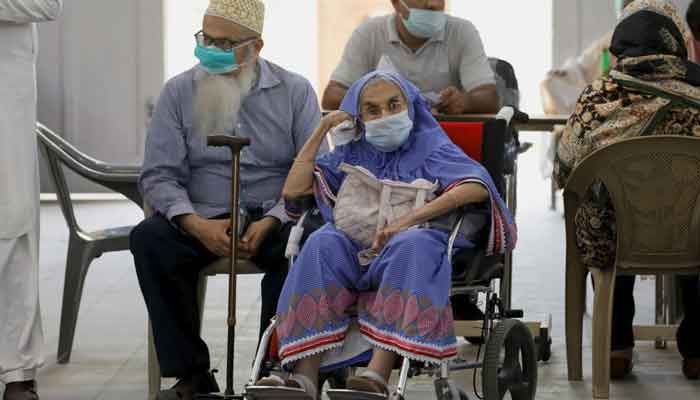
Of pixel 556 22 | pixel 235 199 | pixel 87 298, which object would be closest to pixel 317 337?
pixel 235 199

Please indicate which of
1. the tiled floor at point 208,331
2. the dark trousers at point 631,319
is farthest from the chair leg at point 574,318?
the dark trousers at point 631,319

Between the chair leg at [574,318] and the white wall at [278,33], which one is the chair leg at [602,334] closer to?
the chair leg at [574,318]

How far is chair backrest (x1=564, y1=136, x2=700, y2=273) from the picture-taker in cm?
404

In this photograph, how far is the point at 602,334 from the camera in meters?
4.09

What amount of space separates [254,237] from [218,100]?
18.5 inches

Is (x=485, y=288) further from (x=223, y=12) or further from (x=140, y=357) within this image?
(x=140, y=357)

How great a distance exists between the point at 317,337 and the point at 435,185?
55 centimetres

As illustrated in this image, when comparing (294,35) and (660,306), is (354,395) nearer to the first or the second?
(660,306)

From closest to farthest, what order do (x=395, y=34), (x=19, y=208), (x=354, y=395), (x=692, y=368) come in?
(x=354, y=395)
(x=19, y=208)
(x=692, y=368)
(x=395, y=34)

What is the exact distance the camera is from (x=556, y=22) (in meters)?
11.1

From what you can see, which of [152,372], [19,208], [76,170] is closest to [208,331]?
[76,170]

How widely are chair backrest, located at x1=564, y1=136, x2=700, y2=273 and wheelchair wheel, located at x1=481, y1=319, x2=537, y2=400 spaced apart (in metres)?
0.51

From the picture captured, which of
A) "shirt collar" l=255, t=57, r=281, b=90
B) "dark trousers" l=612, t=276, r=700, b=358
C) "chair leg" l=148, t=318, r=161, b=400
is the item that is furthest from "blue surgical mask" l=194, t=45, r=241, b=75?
"dark trousers" l=612, t=276, r=700, b=358

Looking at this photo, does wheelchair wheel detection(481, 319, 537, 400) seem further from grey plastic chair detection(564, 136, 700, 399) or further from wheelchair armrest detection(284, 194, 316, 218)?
wheelchair armrest detection(284, 194, 316, 218)
